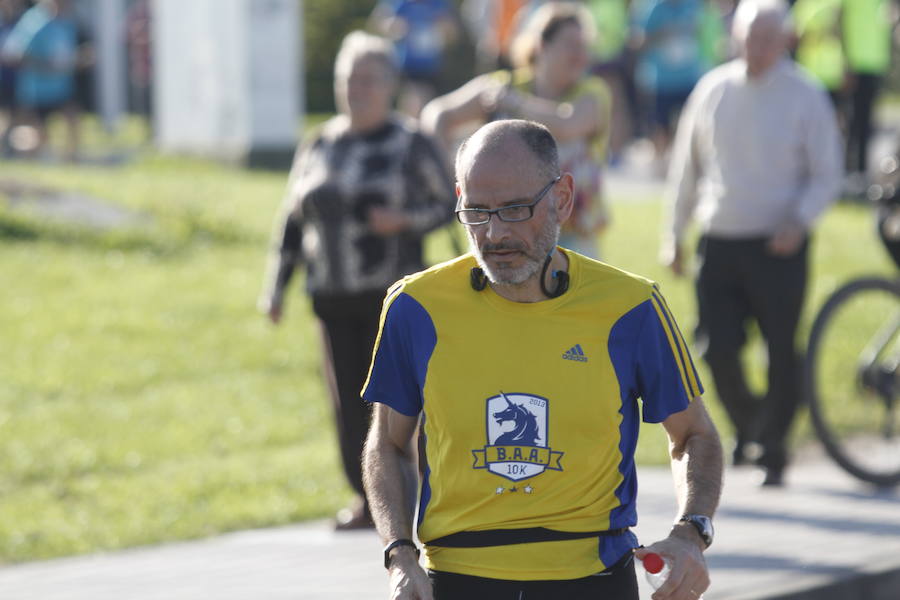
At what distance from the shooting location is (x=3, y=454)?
903 cm

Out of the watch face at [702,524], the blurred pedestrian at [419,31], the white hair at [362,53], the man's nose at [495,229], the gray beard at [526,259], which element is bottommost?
the watch face at [702,524]

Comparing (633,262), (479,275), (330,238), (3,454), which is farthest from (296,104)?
(479,275)

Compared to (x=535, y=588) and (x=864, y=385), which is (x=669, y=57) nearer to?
(x=864, y=385)

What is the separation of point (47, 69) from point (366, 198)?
1458 centimetres

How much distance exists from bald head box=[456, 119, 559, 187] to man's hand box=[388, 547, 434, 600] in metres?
0.79

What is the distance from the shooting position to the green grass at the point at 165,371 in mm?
8219

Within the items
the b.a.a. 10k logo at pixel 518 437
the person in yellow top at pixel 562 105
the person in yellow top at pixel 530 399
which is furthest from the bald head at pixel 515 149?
the person in yellow top at pixel 562 105

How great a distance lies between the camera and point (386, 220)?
720 cm

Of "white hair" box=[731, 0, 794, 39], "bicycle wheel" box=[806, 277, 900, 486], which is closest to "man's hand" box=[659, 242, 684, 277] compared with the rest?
"bicycle wheel" box=[806, 277, 900, 486]

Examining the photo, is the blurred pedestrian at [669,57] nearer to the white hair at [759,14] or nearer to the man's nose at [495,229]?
the white hair at [759,14]

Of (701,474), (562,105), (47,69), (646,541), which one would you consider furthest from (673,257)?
(47,69)

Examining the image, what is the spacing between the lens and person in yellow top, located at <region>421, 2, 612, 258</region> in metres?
7.52

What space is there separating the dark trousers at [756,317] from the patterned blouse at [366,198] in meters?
1.42

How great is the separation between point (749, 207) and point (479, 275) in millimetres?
4382
